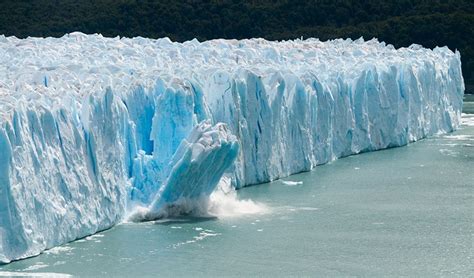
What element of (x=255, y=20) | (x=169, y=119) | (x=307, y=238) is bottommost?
(x=307, y=238)

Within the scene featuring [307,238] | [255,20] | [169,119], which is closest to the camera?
[307,238]

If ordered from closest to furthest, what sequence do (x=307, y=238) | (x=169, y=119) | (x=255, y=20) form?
1. (x=307, y=238)
2. (x=169, y=119)
3. (x=255, y=20)

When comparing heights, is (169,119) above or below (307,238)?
above

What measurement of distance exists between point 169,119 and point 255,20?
2233cm

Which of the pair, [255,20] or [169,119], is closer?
[169,119]

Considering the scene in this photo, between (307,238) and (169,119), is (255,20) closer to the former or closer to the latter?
(169,119)

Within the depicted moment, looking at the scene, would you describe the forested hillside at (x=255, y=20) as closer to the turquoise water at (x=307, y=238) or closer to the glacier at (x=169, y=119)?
the glacier at (x=169, y=119)

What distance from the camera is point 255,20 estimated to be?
3547 cm

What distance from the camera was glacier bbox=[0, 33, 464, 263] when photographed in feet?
35.9

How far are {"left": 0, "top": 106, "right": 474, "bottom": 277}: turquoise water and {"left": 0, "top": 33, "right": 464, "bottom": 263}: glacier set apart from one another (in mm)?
344

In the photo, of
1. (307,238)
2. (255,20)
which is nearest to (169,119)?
(307,238)

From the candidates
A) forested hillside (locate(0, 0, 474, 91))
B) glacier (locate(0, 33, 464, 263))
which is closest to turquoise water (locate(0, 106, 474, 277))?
glacier (locate(0, 33, 464, 263))

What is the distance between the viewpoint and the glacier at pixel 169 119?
10945mm

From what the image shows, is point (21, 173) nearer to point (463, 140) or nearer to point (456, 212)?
point (456, 212)
